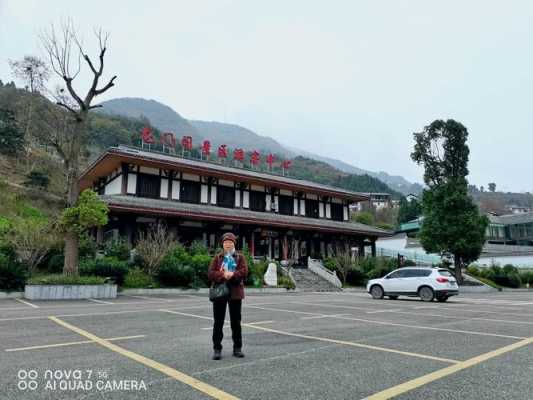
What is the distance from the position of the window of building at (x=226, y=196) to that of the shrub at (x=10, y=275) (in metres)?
14.7

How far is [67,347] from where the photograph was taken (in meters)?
6.04

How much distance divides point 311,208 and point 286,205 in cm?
284

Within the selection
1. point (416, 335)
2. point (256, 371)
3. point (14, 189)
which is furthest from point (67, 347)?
point (14, 189)

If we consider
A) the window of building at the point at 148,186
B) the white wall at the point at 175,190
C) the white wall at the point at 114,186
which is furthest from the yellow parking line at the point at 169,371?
the white wall at the point at 175,190

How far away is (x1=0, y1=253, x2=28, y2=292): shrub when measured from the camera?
14742 mm

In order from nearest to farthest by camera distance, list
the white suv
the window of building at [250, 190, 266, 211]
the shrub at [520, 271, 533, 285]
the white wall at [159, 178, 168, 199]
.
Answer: the white suv < the white wall at [159, 178, 168, 199] < the window of building at [250, 190, 266, 211] < the shrub at [520, 271, 533, 285]

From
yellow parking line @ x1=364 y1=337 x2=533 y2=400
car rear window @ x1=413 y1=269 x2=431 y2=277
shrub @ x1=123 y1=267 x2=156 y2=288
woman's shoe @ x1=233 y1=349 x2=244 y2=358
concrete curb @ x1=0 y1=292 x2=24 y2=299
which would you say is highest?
car rear window @ x1=413 y1=269 x2=431 y2=277

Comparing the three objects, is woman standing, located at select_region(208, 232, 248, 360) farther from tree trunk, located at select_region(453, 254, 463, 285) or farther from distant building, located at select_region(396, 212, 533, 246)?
distant building, located at select_region(396, 212, 533, 246)

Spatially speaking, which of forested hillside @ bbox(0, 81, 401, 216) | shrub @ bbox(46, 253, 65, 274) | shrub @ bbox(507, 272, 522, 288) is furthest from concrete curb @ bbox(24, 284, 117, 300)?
shrub @ bbox(507, 272, 522, 288)

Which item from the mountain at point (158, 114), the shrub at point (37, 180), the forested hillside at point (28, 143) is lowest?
the shrub at point (37, 180)

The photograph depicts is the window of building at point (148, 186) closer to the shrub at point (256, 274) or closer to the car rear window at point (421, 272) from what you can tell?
the shrub at point (256, 274)

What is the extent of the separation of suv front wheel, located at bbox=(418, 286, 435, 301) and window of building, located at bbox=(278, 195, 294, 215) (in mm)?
16164

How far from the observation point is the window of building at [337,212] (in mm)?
35562

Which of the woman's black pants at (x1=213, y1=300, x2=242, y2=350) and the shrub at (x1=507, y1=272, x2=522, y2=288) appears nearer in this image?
the woman's black pants at (x1=213, y1=300, x2=242, y2=350)
